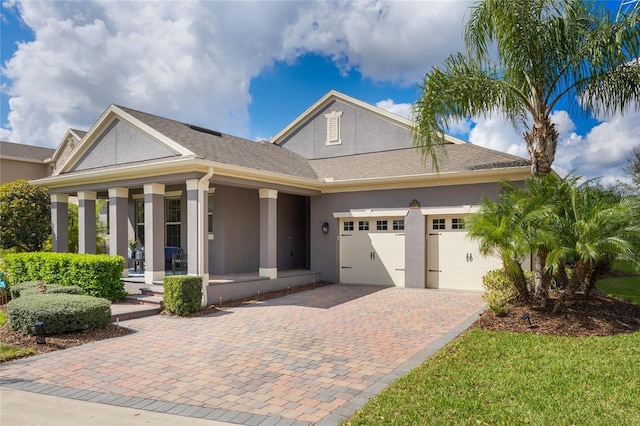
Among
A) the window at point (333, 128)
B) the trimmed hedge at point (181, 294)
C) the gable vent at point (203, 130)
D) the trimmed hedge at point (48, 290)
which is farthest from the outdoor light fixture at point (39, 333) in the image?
the window at point (333, 128)

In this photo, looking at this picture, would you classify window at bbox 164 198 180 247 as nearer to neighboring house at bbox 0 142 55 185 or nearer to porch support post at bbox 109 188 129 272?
porch support post at bbox 109 188 129 272

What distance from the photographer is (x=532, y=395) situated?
458 cm

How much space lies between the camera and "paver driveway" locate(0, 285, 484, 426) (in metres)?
4.57

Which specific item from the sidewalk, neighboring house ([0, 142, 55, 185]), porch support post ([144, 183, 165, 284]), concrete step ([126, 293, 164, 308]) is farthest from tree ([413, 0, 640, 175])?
neighboring house ([0, 142, 55, 185])

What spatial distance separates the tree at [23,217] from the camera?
16.0 metres

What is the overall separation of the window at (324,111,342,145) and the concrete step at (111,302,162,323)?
33.5ft

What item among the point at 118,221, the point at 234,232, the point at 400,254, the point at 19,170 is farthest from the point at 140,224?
the point at 19,170

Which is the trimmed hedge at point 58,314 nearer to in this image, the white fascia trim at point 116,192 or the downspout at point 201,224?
the downspout at point 201,224

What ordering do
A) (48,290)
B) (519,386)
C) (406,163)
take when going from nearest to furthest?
(519,386), (48,290), (406,163)

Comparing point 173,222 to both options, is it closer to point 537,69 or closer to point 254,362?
point 254,362

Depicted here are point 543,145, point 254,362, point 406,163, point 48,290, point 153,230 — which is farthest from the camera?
point 406,163

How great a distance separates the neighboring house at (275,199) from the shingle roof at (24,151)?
54.6 feet

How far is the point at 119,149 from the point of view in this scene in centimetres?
1266

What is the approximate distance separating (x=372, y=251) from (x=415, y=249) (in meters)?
1.60
